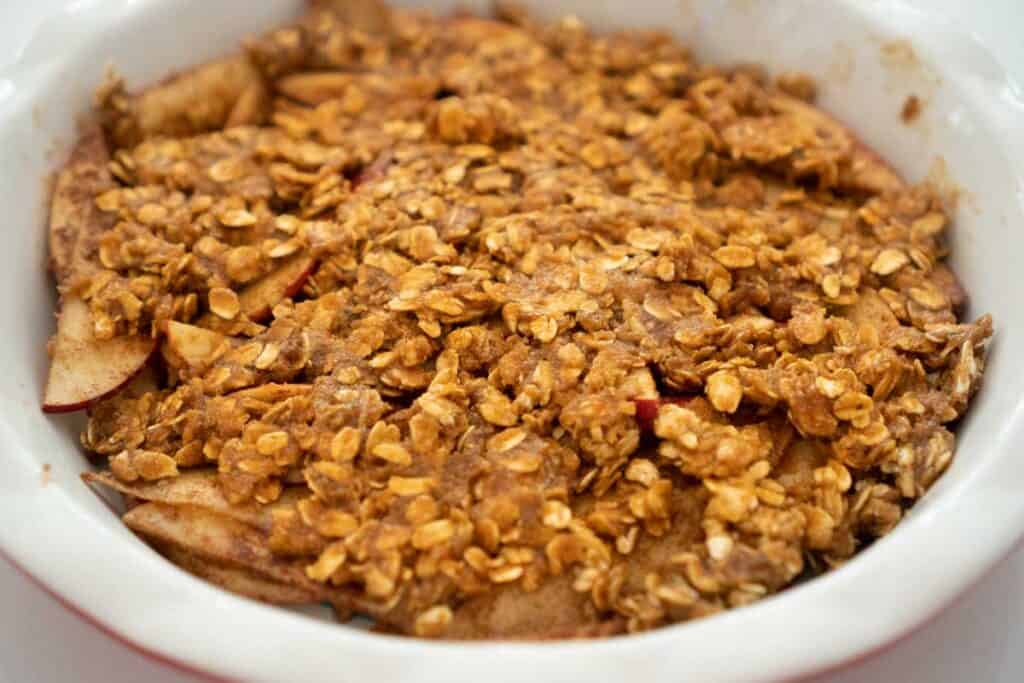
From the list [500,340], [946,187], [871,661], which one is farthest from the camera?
[946,187]

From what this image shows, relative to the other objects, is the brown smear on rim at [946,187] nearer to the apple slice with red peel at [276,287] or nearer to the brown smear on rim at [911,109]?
the brown smear on rim at [911,109]

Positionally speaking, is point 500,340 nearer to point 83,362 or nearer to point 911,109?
point 83,362

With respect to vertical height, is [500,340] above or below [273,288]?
above

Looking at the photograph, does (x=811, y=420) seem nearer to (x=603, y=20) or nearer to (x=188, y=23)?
(x=603, y=20)

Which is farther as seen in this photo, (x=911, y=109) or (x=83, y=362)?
(x=911, y=109)

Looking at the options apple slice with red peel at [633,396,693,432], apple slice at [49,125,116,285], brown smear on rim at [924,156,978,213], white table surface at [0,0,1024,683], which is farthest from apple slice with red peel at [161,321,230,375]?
brown smear on rim at [924,156,978,213]

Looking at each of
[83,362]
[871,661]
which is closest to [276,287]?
[83,362]

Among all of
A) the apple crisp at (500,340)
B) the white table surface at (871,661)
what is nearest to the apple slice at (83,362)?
the apple crisp at (500,340)

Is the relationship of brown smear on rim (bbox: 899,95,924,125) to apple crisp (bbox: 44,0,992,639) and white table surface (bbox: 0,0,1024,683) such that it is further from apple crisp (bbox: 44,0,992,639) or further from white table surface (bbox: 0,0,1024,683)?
white table surface (bbox: 0,0,1024,683)
